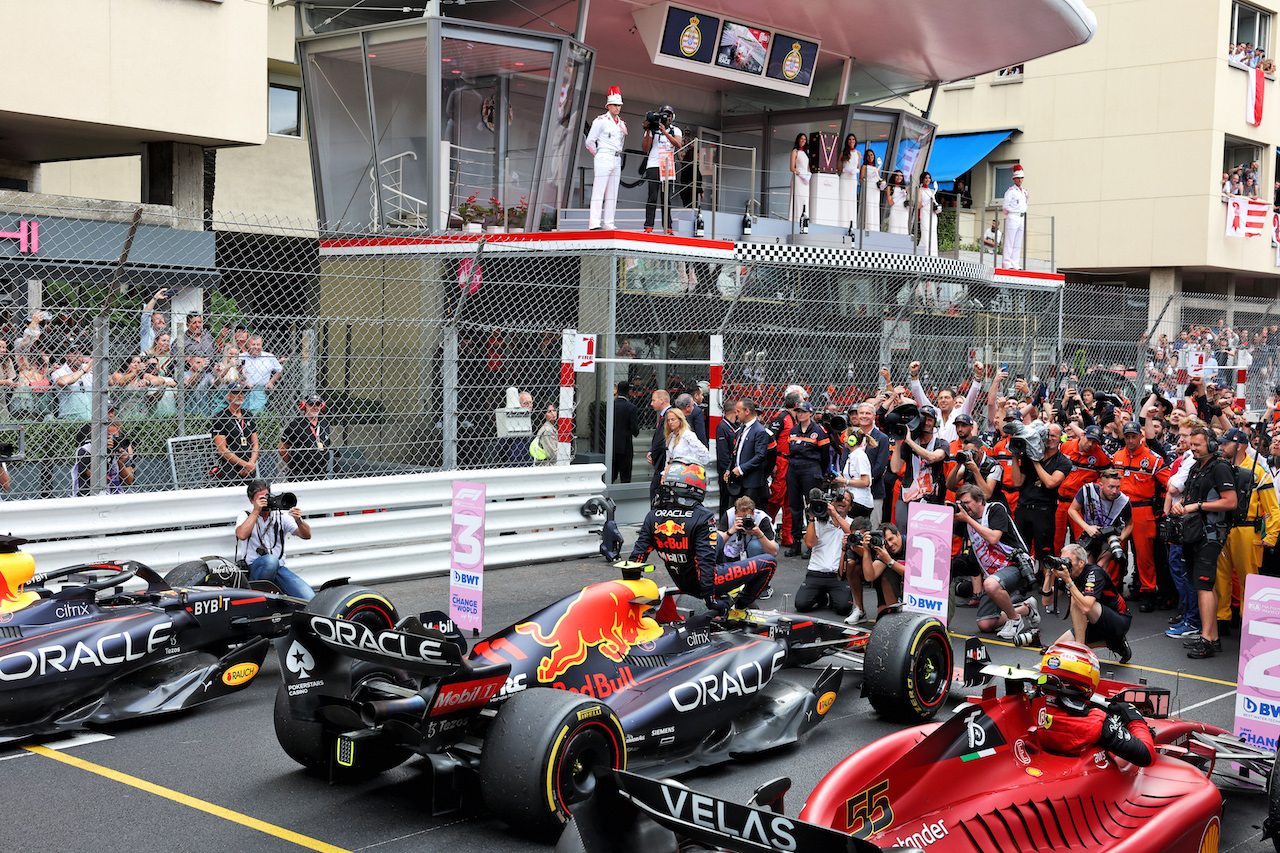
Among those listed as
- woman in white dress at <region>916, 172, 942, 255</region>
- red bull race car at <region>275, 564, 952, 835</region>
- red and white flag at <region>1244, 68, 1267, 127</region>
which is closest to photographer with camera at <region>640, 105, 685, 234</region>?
woman in white dress at <region>916, 172, 942, 255</region>

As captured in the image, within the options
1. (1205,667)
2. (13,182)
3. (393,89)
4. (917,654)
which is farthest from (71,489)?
(13,182)

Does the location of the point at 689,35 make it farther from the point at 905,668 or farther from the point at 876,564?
the point at 905,668

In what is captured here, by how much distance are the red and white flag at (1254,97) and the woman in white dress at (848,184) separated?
1444 cm

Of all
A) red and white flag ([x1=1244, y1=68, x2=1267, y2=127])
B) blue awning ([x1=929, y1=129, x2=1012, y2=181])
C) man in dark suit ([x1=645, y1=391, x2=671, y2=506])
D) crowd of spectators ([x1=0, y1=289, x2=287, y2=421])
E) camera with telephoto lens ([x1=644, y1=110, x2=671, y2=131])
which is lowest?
man in dark suit ([x1=645, y1=391, x2=671, y2=506])

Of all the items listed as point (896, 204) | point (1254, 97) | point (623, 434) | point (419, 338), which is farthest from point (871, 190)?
point (1254, 97)

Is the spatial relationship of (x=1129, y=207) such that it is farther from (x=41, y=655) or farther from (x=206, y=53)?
(x=41, y=655)

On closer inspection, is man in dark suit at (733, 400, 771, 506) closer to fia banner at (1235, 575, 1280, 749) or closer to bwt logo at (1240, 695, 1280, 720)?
fia banner at (1235, 575, 1280, 749)

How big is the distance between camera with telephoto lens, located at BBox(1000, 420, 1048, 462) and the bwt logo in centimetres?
394

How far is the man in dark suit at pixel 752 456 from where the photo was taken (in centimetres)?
1223

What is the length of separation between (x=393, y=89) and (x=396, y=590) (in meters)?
9.30

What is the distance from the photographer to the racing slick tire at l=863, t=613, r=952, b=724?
6.84 metres

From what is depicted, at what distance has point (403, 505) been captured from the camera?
1055cm

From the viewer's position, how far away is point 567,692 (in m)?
5.18

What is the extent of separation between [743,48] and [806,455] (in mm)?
10669
